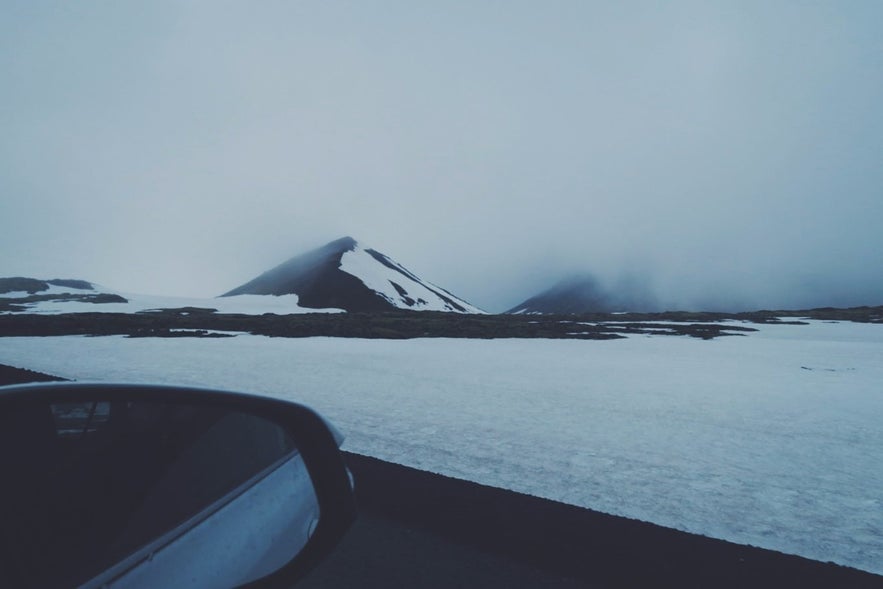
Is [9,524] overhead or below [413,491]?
overhead

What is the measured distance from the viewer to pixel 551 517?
4199 mm

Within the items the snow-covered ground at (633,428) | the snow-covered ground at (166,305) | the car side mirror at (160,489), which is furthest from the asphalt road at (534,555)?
the snow-covered ground at (166,305)

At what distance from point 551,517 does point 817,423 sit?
711 centimetres

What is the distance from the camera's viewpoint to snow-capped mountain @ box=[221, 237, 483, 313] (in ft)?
439

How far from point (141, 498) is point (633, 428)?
7.53 meters

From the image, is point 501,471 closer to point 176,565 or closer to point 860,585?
point 860,585

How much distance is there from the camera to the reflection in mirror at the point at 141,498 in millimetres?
1332

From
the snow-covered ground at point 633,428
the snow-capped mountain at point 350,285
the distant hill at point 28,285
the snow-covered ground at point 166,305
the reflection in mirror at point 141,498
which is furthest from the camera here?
the distant hill at point 28,285

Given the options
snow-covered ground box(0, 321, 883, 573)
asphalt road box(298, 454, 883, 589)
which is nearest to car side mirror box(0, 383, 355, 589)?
asphalt road box(298, 454, 883, 589)

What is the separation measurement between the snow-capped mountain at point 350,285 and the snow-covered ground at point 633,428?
103414mm

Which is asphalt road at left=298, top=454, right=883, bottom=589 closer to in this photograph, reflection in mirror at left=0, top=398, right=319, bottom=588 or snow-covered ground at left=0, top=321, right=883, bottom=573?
snow-covered ground at left=0, top=321, right=883, bottom=573

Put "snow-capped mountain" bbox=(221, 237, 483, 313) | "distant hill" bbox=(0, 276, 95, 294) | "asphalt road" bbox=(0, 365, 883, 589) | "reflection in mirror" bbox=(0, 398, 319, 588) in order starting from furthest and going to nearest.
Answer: "distant hill" bbox=(0, 276, 95, 294)
"snow-capped mountain" bbox=(221, 237, 483, 313)
"asphalt road" bbox=(0, 365, 883, 589)
"reflection in mirror" bbox=(0, 398, 319, 588)

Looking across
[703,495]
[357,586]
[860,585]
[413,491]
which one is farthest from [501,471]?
[860,585]

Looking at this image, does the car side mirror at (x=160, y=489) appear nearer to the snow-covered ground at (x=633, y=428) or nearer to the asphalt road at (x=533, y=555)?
the asphalt road at (x=533, y=555)
